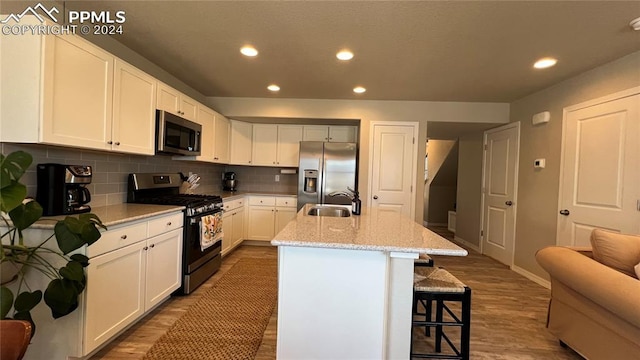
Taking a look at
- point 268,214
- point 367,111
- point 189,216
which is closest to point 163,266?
point 189,216

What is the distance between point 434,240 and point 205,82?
3.30 metres

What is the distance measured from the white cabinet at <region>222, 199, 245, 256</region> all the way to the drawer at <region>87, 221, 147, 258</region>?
5.04 feet

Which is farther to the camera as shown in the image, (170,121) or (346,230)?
(170,121)

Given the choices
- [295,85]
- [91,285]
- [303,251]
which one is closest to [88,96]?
[91,285]

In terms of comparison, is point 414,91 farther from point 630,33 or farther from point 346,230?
point 346,230

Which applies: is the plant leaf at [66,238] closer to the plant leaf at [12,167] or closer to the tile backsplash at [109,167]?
the plant leaf at [12,167]

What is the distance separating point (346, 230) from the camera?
5.52 ft

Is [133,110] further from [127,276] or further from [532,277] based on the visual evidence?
[532,277]

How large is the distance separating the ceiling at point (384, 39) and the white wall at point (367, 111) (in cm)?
→ 60

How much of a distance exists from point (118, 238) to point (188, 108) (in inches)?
70.9

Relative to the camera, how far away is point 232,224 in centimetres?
386

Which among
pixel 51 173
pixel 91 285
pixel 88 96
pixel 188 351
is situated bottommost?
pixel 188 351

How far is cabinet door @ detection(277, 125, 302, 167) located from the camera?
460cm

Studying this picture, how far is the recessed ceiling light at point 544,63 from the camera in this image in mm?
2561
